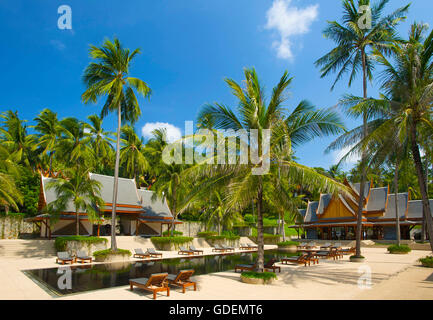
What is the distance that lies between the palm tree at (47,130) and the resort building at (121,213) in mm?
7543

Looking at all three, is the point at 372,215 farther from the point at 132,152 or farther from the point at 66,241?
the point at 66,241

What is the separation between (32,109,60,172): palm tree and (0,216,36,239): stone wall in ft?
37.0

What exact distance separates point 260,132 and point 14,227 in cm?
2691

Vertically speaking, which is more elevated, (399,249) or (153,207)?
(153,207)

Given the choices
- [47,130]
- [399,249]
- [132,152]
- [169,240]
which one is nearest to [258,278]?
[169,240]

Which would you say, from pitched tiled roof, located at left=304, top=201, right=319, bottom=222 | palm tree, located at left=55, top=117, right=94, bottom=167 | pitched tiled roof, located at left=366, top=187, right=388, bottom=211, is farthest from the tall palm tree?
palm tree, located at left=55, top=117, right=94, bottom=167

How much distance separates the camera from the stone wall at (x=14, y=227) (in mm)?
25906

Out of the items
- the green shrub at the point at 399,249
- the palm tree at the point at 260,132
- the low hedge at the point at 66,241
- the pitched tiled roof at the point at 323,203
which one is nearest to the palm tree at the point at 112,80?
the low hedge at the point at 66,241

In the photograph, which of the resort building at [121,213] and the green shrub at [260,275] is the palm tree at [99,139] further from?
the green shrub at [260,275]

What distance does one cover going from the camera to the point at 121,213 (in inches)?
1190

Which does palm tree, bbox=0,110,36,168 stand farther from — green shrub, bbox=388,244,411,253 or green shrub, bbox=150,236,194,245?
green shrub, bbox=388,244,411,253
